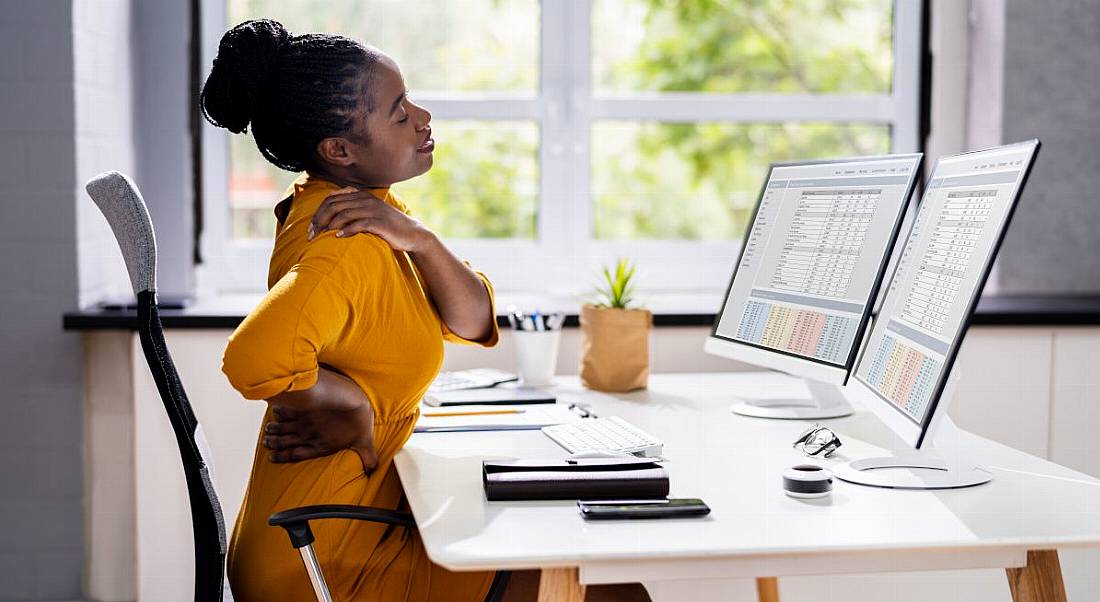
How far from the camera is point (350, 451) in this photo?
154 centimetres

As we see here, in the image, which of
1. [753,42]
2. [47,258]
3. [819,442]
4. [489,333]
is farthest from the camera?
[753,42]

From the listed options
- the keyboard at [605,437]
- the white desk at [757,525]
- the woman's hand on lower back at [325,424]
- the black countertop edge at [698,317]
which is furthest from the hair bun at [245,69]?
the black countertop edge at [698,317]

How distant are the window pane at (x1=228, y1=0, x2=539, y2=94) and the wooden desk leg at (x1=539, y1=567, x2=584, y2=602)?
193 centimetres

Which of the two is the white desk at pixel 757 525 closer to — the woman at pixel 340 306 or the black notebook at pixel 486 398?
the woman at pixel 340 306

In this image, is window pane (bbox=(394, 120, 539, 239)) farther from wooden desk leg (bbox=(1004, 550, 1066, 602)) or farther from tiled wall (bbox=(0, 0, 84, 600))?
wooden desk leg (bbox=(1004, 550, 1066, 602))

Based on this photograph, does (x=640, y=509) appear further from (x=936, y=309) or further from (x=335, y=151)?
(x=335, y=151)

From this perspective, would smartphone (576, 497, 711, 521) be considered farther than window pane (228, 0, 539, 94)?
No

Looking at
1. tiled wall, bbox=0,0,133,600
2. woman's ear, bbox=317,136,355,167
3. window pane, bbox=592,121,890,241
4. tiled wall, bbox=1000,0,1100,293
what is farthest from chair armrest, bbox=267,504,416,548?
tiled wall, bbox=1000,0,1100,293

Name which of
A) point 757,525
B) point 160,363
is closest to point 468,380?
point 160,363

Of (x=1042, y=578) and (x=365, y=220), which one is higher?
(x=365, y=220)

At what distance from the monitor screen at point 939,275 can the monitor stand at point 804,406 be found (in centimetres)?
24

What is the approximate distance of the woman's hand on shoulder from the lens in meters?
1.49

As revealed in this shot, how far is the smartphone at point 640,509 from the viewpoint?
1.24 m

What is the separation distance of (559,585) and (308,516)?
0.34 metres
